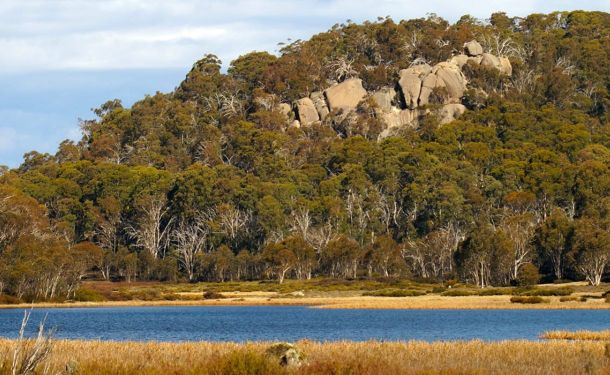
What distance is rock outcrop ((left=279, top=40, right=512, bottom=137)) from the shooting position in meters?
190

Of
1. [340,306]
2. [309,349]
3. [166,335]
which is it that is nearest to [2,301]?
[340,306]

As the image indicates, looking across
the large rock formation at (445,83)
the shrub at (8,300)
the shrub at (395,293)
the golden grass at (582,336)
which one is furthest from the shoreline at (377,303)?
the large rock formation at (445,83)

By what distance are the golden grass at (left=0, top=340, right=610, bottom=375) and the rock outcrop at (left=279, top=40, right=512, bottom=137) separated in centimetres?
15352

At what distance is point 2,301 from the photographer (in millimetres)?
95500

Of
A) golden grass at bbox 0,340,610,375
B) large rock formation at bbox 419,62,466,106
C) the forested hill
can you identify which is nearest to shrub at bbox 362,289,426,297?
the forested hill

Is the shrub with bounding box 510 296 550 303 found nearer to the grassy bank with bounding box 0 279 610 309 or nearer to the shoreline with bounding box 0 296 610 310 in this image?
the grassy bank with bounding box 0 279 610 309

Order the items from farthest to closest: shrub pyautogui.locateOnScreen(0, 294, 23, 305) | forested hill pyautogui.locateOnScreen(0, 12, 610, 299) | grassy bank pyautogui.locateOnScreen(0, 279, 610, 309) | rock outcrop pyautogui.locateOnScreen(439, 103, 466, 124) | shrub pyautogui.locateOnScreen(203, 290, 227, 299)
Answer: rock outcrop pyautogui.locateOnScreen(439, 103, 466, 124) < forested hill pyautogui.locateOnScreen(0, 12, 610, 299) < shrub pyautogui.locateOnScreen(203, 290, 227, 299) < shrub pyautogui.locateOnScreen(0, 294, 23, 305) < grassy bank pyautogui.locateOnScreen(0, 279, 610, 309)

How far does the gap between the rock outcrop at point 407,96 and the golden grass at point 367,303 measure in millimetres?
85479

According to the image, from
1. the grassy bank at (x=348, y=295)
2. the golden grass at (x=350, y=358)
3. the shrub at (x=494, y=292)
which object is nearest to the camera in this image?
the golden grass at (x=350, y=358)

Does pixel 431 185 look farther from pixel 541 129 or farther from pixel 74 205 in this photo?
pixel 74 205

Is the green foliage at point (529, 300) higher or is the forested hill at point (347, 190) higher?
the forested hill at point (347, 190)

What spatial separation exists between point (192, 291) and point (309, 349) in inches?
3450

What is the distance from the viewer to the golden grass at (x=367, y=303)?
78938 millimetres

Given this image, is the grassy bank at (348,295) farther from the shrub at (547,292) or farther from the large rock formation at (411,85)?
the large rock formation at (411,85)
